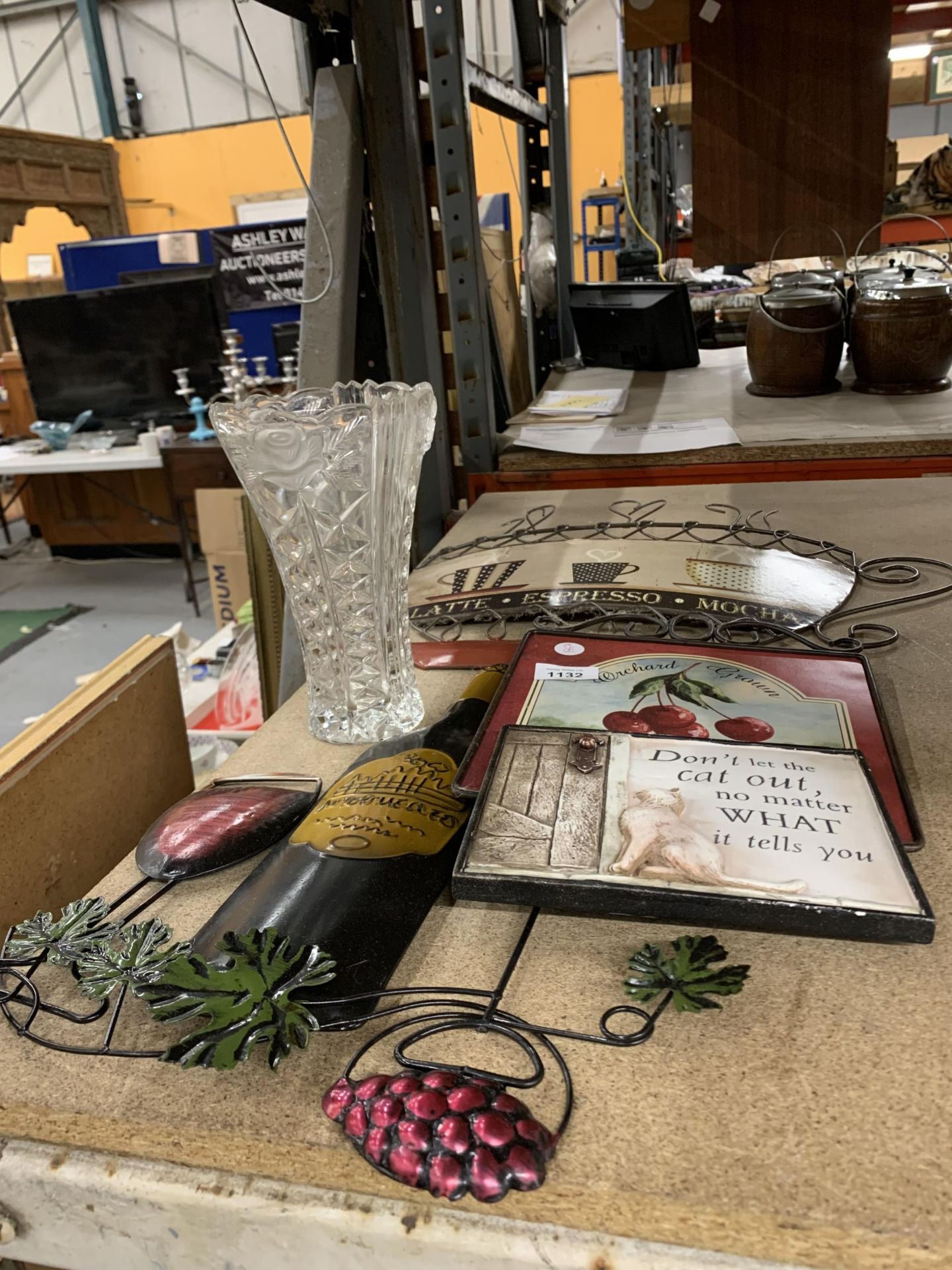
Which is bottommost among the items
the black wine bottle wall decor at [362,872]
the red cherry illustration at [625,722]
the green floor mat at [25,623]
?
the green floor mat at [25,623]

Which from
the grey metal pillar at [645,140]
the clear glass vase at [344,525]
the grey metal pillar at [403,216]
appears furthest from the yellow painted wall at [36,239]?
the clear glass vase at [344,525]

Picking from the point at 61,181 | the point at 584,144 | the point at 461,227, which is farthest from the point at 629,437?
the point at 61,181

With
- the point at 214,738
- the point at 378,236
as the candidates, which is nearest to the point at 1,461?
the point at 214,738

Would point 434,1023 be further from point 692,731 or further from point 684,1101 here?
point 692,731

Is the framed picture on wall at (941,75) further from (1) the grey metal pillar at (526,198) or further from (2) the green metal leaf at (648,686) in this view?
(2) the green metal leaf at (648,686)

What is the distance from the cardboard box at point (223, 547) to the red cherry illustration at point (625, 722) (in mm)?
2197

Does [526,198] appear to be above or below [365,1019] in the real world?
above

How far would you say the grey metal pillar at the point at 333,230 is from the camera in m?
1.02

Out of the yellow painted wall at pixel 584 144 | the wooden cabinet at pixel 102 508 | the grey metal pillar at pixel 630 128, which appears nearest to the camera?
the grey metal pillar at pixel 630 128

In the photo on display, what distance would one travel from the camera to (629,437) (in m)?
1.29

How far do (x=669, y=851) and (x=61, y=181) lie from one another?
24.6 ft

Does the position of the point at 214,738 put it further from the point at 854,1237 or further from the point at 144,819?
the point at 854,1237

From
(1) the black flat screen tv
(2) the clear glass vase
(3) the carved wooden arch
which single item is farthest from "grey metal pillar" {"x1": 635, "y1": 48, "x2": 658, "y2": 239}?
(3) the carved wooden arch

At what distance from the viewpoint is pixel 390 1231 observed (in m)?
0.28
